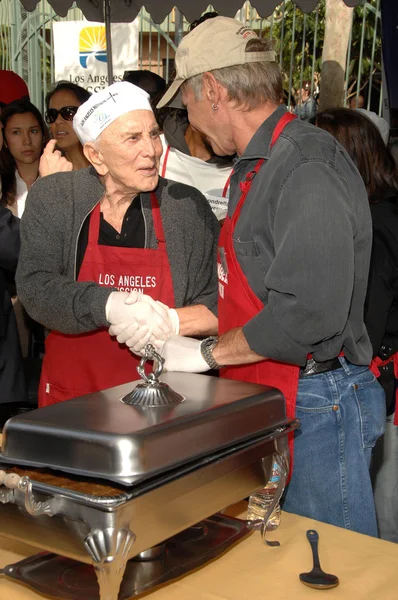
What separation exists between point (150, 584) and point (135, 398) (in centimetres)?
29

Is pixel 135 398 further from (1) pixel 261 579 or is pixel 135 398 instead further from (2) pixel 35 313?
(2) pixel 35 313

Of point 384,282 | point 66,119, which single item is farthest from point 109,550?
point 66,119

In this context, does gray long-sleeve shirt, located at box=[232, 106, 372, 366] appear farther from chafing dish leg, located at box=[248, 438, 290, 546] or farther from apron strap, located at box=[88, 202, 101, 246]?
apron strap, located at box=[88, 202, 101, 246]

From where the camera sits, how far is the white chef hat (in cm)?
187

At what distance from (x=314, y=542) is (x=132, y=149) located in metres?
1.06

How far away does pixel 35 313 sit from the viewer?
6.29ft

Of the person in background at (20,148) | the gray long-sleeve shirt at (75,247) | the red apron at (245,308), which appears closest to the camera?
the red apron at (245,308)

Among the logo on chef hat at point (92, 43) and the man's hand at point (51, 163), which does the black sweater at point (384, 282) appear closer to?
the man's hand at point (51, 163)

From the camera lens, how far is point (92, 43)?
602 cm

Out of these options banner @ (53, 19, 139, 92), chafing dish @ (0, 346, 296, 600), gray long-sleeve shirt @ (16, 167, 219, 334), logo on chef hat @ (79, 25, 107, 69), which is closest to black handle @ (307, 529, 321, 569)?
chafing dish @ (0, 346, 296, 600)

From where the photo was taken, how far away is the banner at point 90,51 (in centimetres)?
580

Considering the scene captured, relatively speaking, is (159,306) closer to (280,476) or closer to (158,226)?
(158,226)

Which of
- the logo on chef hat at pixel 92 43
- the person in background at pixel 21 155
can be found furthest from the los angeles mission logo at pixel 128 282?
the logo on chef hat at pixel 92 43

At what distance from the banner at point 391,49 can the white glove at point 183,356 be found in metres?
2.47
